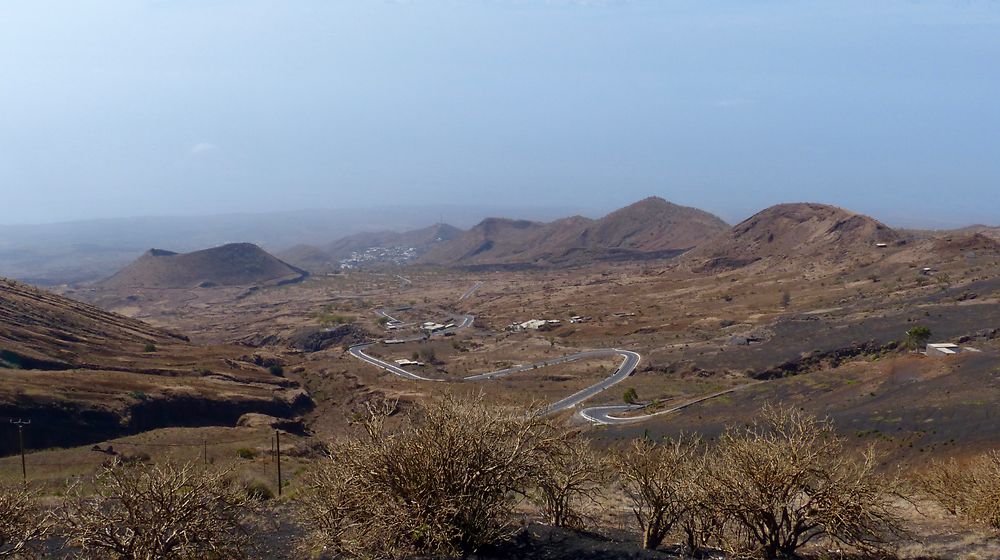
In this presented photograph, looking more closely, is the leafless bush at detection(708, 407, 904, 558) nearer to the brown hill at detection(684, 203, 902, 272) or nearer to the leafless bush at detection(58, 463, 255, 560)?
the leafless bush at detection(58, 463, 255, 560)

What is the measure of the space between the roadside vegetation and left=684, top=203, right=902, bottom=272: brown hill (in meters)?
84.8

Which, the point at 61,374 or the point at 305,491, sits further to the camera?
the point at 61,374

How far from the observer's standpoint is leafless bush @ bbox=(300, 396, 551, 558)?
35.4 feet

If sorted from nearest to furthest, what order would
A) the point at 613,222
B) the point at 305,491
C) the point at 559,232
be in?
the point at 305,491, the point at 613,222, the point at 559,232

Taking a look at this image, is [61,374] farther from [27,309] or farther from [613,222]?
[613,222]

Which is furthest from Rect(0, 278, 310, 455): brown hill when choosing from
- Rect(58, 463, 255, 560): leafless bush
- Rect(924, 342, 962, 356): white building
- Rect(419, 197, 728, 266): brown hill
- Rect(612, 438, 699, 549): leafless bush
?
Rect(419, 197, 728, 266): brown hill

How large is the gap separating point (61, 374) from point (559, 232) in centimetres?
16066

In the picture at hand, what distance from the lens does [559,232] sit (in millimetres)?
193250

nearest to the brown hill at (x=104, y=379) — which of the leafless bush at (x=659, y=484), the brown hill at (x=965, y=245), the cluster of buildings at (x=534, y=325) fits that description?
the leafless bush at (x=659, y=484)

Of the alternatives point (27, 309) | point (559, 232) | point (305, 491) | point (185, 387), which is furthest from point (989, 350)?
point (559, 232)

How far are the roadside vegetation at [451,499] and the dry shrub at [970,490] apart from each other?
383 centimetres

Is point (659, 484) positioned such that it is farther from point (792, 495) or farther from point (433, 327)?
point (433, 327)

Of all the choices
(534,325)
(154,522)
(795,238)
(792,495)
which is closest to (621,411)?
(792,495)

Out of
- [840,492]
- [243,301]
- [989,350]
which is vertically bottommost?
[243,301]
